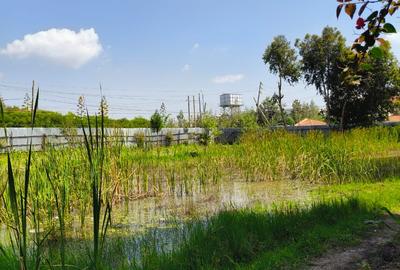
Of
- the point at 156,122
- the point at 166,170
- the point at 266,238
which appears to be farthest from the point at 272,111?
the point at 266,238

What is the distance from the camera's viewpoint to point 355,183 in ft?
23.6

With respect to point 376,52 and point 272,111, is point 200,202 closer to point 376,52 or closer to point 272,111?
point 376,52

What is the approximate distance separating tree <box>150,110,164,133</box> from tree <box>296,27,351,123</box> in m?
10.7

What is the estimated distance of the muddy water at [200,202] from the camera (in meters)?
5.35

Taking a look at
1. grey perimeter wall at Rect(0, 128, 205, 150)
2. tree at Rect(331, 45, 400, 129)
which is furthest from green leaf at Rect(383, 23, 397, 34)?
tree at Rect(331, 45, 400, 129)

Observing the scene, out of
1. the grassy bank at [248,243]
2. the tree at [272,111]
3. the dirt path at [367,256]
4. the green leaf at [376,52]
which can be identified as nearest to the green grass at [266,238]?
the grassy bank at [248,243]

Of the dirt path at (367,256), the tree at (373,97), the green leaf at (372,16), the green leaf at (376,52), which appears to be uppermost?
the tree at (373,97)

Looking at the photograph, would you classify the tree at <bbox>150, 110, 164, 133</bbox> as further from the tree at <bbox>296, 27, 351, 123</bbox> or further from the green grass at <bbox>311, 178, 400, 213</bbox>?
the green grass at <bbox>311, 178, 400, 213</bbox>

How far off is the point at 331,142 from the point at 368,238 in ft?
18.1

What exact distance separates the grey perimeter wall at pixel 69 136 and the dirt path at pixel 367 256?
2.37m

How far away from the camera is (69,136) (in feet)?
19.6

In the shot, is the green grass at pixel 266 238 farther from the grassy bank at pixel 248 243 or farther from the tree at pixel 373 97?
the tree at pixel 373 97

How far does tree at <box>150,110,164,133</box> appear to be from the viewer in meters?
23.9

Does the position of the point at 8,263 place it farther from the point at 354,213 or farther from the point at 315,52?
the point at 315,52
